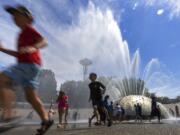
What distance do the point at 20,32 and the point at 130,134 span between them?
3.23 meters

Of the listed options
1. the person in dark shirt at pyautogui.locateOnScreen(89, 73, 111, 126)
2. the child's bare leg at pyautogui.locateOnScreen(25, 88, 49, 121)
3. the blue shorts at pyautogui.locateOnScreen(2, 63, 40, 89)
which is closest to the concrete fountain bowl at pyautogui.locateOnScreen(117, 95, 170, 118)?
the person in dark shirt at pyautogui.locateOnScreen(89, 73, 111, 126)

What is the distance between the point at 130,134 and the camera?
7.14 metres

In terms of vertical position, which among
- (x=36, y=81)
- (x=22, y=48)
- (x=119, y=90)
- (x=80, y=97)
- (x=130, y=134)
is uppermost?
(x=80, y=97)

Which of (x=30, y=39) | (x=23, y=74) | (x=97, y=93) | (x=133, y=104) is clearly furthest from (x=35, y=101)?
(x=133, y=104)

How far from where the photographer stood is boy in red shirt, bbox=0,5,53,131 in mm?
4656

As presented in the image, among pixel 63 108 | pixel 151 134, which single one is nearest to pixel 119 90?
pixel 63 108

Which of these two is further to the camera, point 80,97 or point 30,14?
point 80,97

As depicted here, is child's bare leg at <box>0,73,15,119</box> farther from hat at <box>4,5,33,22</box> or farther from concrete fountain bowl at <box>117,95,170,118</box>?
concrete fountain bowl at <box>117,95,170,118</box>

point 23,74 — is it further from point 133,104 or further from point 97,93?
point 133,104

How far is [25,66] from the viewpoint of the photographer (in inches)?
186

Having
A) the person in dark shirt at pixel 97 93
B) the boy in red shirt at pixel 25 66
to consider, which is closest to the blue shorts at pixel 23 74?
the boy in red shirt at pixel 25 66

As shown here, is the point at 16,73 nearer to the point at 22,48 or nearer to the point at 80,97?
the point at 22,48

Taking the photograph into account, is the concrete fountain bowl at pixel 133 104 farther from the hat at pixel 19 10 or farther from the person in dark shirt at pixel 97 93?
the hat at pixel 19 10

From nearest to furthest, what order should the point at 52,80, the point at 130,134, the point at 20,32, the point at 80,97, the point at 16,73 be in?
the point at 16,73 → the point at 20,32 → the point at 130,134 → the point at 80,97 → the point at 52,80
